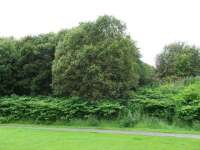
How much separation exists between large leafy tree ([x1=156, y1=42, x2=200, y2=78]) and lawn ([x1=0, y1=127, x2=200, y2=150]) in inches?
1142

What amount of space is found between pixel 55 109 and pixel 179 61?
25.3 m

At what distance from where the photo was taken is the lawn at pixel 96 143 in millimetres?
11867

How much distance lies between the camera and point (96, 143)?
12.9 m

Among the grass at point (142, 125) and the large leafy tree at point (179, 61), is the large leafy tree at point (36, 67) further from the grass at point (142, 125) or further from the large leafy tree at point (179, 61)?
the large leafy tree at point (179, 61)

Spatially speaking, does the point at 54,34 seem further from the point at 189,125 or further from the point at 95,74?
the point at 189,125

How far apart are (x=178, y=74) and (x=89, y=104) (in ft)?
77.2

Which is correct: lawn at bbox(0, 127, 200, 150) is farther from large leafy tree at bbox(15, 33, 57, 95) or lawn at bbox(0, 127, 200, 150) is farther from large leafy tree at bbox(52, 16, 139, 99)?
large leafy tree at bbox(15, 33, 57, 95)

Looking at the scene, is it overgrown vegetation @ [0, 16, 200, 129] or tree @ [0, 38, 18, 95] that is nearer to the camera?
overgrown vegetation @ [0, 16, 200, 129]

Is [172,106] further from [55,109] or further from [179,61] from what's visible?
[179,61]

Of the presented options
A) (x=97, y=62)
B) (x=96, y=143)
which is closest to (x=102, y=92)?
(x=97, y=62)

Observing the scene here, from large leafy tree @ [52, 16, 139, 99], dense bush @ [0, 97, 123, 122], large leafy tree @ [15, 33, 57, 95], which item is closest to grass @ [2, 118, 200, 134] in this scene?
dense bush @ [0, 97, 123, 122]

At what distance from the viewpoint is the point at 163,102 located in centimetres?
2019

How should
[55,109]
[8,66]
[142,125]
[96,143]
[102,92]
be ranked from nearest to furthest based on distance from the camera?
[96,143] < [142,125] < [102,92] < [55,109] < [8,66]

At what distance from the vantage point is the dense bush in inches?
823
